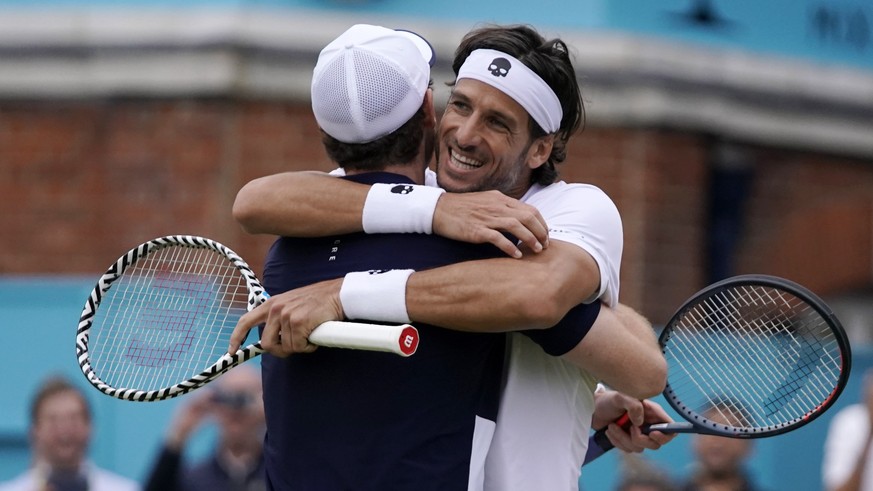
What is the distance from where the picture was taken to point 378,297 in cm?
376

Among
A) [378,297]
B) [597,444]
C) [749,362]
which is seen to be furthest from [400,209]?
[749,362]

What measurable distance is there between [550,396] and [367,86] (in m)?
0.84

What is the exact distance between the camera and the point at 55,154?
9.09m

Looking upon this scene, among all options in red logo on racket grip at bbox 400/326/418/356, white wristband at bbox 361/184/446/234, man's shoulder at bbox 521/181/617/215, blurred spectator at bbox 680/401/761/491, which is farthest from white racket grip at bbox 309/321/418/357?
blurred spectator at bbox 680/401/761/491

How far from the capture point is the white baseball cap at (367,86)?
3.89 meters

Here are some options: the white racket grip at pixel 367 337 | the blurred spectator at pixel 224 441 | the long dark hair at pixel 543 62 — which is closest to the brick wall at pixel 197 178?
the blurred spectator at pixel 224 441

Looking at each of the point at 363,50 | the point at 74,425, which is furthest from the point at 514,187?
the point at 74,425

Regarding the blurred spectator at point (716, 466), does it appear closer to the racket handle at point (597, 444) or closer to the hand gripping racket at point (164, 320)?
the racket handle at point (597, 444)

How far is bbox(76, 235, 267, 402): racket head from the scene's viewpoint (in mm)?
4188

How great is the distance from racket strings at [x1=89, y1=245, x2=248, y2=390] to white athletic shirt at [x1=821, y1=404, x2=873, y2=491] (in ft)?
13.8

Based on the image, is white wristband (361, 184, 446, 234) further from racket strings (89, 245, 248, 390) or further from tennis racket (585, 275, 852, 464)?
tennis racket (585, 275, 852, 464)

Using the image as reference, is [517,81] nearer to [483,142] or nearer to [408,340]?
[483,142]

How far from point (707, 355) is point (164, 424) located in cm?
430

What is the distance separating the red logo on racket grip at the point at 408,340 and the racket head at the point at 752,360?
83 centimetres
